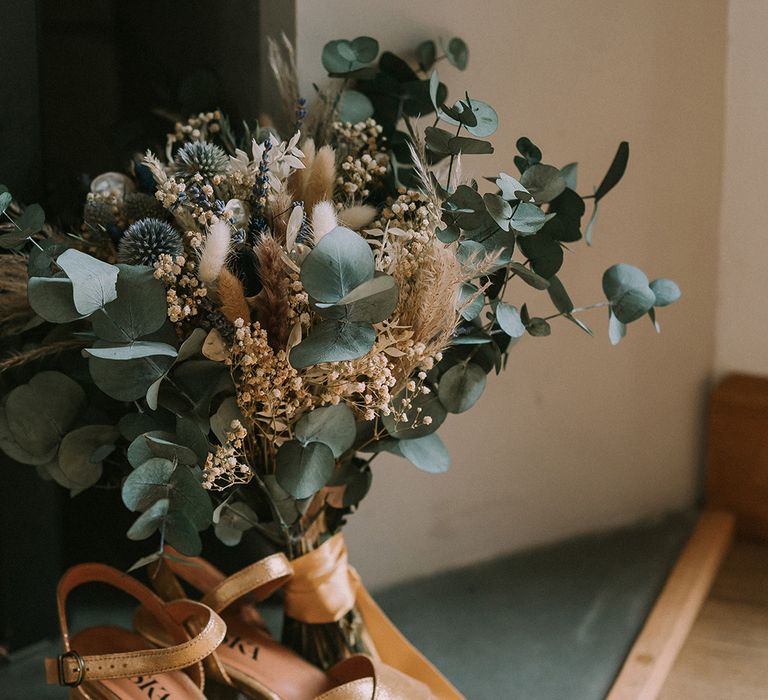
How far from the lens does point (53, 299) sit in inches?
25.2

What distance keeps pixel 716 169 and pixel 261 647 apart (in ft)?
2.29

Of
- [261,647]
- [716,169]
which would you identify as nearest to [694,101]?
[716,169]

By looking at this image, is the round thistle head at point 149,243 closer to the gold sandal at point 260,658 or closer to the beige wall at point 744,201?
the gold sandal at point 260,658

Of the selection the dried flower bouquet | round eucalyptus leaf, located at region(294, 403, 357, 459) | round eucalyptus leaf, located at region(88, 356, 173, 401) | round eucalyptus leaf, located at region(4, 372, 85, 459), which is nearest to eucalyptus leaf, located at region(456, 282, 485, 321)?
the dried flower bouquet

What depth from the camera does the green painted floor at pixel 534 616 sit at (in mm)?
915

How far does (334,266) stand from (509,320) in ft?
0.57

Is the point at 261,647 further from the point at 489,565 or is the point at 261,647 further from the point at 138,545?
the point at 489,565

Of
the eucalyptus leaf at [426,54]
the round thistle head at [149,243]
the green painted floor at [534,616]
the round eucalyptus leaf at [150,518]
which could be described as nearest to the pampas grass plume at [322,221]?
the round thistle head at [149,243]

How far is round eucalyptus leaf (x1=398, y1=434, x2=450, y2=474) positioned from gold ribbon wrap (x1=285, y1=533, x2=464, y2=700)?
0.11m

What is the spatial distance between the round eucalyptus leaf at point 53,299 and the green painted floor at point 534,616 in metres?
0.45

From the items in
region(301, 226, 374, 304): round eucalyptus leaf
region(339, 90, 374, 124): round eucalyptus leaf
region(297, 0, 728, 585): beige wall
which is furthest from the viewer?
region(297, 0, 728, 585): beige wall

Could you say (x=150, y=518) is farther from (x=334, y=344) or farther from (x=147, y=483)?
(x=334, y=344)

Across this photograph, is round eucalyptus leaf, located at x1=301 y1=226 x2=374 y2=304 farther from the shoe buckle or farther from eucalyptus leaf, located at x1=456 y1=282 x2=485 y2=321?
the shoe buckle

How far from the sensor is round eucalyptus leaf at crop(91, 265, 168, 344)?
645mm
